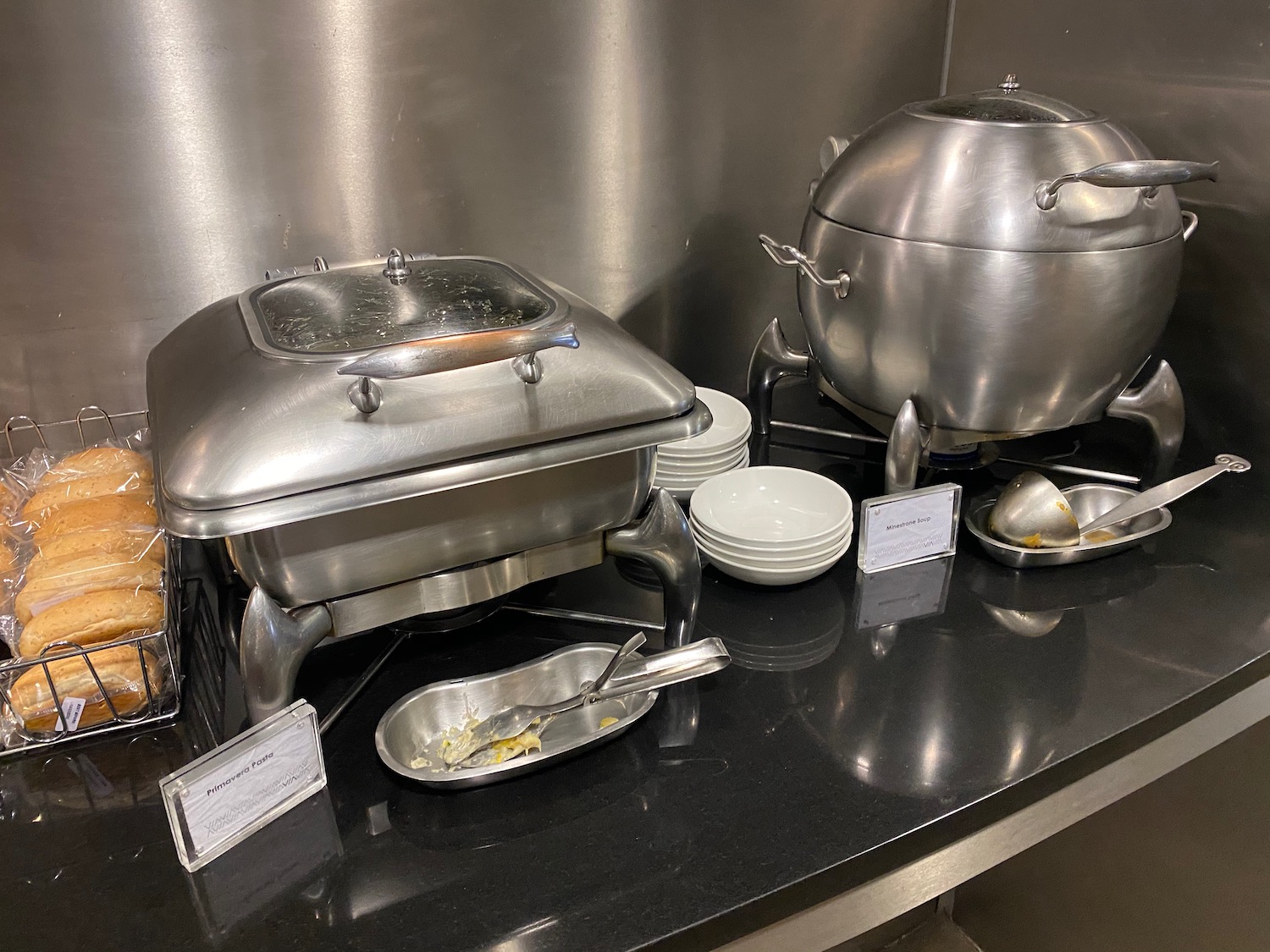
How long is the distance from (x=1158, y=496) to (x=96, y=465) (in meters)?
1.06

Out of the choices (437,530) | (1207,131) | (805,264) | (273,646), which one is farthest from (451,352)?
(1207,131)

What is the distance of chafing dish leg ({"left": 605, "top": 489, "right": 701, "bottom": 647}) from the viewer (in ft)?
2.44

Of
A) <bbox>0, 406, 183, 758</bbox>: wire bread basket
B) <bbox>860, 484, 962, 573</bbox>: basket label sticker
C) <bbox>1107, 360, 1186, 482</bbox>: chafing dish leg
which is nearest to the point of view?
<bbox>0, 406, 183, 758</bbox>: wire bread basket

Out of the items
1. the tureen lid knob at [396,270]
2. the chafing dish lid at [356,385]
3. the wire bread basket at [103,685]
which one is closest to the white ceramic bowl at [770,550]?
the chafing dish lid at [356,385]

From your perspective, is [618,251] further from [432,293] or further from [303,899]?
[303,899]

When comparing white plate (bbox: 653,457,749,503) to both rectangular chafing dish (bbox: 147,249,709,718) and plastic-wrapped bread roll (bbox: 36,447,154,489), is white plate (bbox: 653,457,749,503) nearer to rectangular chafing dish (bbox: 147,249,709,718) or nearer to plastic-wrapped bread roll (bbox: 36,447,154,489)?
rectangular chafing dish (bbox: 147,249,709,718)

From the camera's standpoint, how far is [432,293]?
713 mm

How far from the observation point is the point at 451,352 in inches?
22.0

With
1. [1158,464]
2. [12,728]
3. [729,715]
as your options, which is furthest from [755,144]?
[12,728]

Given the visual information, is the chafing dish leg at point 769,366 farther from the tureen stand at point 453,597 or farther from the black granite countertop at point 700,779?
the tureen stand at point 453,597

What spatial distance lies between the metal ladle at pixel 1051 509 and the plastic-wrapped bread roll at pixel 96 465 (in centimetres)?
85

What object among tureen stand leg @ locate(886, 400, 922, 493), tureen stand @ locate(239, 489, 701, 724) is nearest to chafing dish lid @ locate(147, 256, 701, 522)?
tureen stand @ locate(239, 489, 701, 724)

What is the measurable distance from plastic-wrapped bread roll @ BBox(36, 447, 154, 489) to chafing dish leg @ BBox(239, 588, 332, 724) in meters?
0.34

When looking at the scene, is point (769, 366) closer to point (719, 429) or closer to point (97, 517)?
point (719, 429)
